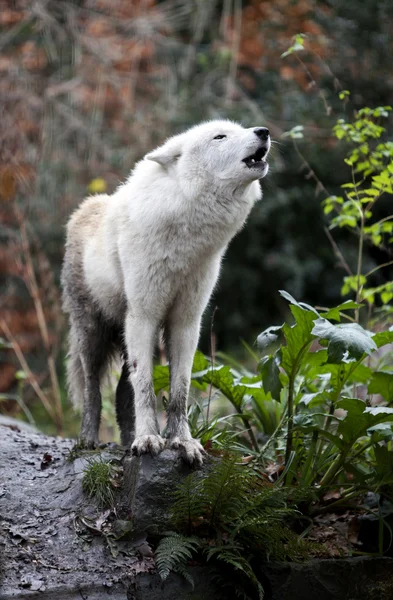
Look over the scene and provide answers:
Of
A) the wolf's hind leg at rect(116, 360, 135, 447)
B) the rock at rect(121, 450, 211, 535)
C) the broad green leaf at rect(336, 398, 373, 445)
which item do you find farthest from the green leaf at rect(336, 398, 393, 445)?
the wolf's hind leg at rect(116, 360, 135, 447)

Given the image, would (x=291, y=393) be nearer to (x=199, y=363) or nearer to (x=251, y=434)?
(x=251, y=434)

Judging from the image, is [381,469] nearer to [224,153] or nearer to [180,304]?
[180,304]

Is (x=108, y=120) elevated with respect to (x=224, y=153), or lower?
lower

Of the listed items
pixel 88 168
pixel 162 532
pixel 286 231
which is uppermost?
pixel 162 532

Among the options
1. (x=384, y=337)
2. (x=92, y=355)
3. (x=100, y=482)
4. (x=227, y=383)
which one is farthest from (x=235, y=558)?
(x=92, y=355)

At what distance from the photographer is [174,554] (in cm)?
344

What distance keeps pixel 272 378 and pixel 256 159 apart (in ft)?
3.81

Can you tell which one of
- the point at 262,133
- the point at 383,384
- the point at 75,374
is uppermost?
the point at 262,133

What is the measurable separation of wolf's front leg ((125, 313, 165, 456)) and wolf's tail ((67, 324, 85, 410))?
988 mm

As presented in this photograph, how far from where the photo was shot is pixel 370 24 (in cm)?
973

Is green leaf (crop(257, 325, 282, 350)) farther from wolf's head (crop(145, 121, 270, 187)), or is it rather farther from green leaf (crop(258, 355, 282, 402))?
wolf's head (crop(145, 121, 270, 187))

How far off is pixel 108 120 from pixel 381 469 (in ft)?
28.1

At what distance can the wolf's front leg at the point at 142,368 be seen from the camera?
3.97 meters

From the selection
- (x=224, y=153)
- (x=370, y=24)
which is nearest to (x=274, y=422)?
(x=224, y=153)
